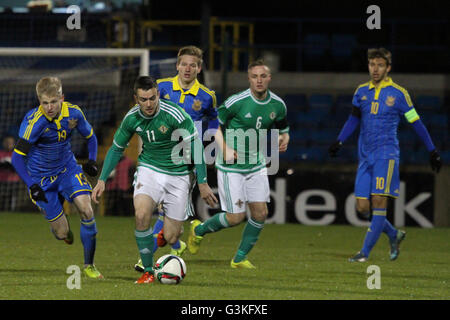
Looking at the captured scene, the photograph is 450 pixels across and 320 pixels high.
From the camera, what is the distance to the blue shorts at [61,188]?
24.7 ft

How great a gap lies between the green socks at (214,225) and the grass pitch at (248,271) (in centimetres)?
31

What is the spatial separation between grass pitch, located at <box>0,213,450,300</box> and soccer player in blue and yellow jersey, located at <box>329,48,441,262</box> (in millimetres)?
524

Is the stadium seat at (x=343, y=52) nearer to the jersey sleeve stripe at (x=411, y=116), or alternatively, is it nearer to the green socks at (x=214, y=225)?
the jersey sleeve stripe at (x=411, y=116)

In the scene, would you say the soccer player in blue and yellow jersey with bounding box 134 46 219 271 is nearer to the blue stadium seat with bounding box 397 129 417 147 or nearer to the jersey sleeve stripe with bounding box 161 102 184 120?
the jersey sleeve stripe with bounding box 161 102 184 120

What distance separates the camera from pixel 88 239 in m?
7.36

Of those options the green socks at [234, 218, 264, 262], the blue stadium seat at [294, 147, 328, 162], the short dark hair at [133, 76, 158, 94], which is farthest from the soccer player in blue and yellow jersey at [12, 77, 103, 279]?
the blue stadium seat at [294, 147, 328, 162]

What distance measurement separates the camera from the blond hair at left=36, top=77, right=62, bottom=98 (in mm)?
7066

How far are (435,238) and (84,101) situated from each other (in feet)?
24.8

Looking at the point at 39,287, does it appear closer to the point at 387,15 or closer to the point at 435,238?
the point at 435,238

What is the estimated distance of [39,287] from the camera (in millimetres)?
6559

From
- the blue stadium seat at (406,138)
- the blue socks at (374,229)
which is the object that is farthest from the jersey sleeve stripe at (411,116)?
the blue stadium seat at (406,138)

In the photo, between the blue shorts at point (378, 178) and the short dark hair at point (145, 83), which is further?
the blue shorts at point (378, 178)

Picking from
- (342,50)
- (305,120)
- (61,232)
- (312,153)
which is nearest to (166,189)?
(61,232)

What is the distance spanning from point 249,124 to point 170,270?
1.94 m
